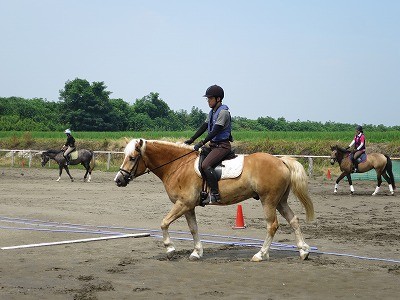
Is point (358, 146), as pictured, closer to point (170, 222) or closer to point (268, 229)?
point (268, 229)

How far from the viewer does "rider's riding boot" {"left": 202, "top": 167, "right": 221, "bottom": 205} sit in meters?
10.6

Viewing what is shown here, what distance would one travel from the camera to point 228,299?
25.2ft

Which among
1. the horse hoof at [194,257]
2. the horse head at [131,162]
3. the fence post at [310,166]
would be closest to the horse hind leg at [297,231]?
the horse hoof at [194,257]

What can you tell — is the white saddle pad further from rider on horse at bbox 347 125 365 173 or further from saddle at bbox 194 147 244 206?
rider on horse at bbox 347 125 365 173

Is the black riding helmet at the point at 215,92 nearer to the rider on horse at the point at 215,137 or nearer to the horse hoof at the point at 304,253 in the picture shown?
the rider on horse at the point at 215,137

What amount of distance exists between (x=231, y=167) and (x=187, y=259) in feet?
5.46

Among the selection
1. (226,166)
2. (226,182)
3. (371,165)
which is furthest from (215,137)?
(371,165)

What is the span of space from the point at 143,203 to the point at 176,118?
74703 mm

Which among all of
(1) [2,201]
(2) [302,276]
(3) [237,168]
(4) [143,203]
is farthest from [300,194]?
(1) [2,201]

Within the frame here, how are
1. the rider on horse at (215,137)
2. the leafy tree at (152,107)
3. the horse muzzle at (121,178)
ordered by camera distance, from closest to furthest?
the rider on horse at (215,137)
the horse muzzle at (121,178)
the leafy tree at (152,107)

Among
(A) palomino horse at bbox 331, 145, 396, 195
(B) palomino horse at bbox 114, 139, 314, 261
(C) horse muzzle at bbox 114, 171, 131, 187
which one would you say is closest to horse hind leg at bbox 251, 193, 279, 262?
(B) palomino horse at bbox 114, 139, 314, 261

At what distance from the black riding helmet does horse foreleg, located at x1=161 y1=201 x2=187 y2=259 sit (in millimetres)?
1863

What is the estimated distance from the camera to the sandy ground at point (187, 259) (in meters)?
8.23

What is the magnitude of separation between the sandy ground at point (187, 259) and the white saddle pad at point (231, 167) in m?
1.37
